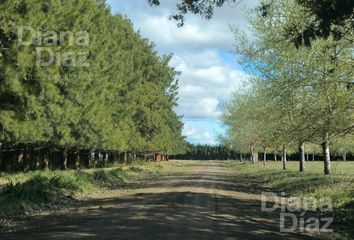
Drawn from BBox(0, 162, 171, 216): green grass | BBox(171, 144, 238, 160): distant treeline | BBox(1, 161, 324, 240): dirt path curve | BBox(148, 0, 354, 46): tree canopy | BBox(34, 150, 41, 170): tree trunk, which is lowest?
BBox(1, 161, 324, 240): dirt path curve

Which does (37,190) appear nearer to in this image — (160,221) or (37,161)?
(160,221)

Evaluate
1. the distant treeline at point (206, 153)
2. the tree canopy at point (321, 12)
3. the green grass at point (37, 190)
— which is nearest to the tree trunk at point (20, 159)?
the green grass at point (37, 190)

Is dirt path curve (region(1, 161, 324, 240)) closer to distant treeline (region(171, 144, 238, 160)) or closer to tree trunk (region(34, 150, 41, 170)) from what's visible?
tree trunk (region(34, 150, 41, 170))

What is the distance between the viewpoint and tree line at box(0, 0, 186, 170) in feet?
68.5

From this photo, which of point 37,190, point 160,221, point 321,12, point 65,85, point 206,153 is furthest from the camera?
point 206,153

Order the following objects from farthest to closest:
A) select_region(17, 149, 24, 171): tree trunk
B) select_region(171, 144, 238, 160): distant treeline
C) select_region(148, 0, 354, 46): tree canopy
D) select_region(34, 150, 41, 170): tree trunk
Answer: select_region(171, 144, 238, 160): distant treeline < select_region(34, 150, 41, 170): tree trunk < select_region(17, 149, 24, 171): tree trunk < select_region(148, 0, 354, 46): tree canopy

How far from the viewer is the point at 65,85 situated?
99.6 ft

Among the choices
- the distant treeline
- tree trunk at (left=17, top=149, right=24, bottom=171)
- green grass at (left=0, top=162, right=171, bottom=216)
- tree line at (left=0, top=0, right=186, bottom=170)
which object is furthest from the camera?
the distant treeline

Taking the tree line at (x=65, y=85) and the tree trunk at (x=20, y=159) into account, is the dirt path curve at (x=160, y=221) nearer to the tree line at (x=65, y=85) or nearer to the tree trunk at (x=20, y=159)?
the tree line at (x=65, y=85)

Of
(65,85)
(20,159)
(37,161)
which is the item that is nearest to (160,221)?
(65,85)

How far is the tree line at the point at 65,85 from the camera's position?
20.9 metres

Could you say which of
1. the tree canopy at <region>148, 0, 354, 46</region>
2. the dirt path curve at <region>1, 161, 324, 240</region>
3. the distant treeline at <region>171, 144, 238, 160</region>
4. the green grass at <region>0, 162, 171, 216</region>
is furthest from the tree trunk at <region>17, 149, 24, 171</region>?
the distant treeline at <region>171, 144, 238, 160</region>

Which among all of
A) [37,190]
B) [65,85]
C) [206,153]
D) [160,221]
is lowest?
[160,221]

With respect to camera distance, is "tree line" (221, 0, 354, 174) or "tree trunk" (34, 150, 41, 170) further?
"tree trunk" (34, 150, 41, 170)
